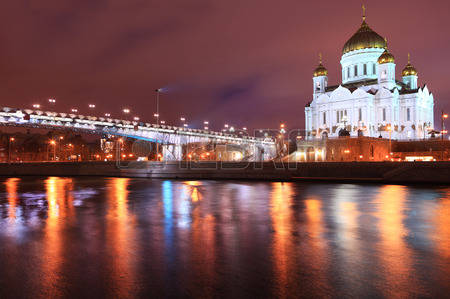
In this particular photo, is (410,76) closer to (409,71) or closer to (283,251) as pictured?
(409,71)

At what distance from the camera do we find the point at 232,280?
5359 mm

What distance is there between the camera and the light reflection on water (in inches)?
200

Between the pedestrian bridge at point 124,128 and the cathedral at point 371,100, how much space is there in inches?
716

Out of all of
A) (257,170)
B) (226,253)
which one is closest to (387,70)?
(257,170)

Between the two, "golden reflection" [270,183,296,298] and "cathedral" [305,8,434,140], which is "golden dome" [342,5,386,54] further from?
"golden reflection" [270,183,296,298]

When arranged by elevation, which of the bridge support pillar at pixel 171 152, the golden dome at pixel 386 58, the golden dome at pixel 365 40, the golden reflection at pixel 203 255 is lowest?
the golden reflection at pixel 203 255

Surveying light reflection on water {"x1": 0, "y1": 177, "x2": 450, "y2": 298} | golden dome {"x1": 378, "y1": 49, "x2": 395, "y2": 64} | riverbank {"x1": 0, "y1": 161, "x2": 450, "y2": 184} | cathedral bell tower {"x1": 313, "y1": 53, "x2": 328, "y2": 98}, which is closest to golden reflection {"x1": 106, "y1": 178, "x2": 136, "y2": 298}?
light reflection on water {"x1": 0, "y1": 177, "x2": 450, "y2": 298}

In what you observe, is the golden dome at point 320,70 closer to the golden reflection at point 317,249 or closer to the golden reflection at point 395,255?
the golden reflection at point 395,255

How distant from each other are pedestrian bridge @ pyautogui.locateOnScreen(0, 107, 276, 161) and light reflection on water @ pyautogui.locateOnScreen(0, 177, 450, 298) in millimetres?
49726

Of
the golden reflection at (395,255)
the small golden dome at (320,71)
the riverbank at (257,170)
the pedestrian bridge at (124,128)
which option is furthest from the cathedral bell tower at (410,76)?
the golden reflection at (395,255)

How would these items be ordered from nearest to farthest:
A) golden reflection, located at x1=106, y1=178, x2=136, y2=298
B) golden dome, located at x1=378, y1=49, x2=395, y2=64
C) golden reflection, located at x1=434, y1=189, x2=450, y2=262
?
golden reflection, located at x1=106, y1=178, x2=136, y2=298 < golden reflection, located at x1=434, y1=189, x2=450, y2=262 < golden dome, located at x1=378, y1=49, x2=395, y2=64

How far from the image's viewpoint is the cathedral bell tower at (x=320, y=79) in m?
92.1

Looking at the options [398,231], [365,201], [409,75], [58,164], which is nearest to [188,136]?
[58,164]

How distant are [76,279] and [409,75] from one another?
96254mm
